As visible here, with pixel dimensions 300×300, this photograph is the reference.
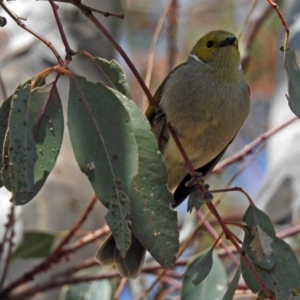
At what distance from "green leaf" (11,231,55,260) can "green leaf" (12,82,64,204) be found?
36.3 inches

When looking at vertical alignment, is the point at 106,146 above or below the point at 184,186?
above

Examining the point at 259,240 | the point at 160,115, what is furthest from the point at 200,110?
the point at 259,240

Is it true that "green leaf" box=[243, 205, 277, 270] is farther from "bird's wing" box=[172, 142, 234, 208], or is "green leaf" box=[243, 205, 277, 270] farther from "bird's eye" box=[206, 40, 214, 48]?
"bird's eye" box=[206, 40, 214, 48]

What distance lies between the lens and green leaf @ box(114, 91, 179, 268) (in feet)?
4.09

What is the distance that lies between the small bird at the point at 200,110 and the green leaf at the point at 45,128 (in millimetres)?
654

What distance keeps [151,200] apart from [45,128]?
9.7 inches

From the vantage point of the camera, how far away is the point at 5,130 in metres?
1.29

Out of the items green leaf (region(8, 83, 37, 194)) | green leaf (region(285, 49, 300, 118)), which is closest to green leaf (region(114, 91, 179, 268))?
green leaf (region(8, 83, 37, 194))

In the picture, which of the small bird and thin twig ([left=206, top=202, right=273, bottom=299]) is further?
the small bird

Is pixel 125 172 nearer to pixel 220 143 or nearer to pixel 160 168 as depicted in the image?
pixel 160 168

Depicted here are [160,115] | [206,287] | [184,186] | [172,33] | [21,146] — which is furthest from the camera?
[172,33]

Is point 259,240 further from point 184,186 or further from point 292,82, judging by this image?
point 184,186

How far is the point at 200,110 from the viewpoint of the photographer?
77.5 inches

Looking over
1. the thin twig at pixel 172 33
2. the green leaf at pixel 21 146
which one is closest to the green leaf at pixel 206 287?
the green leaf at pixel 21 146
